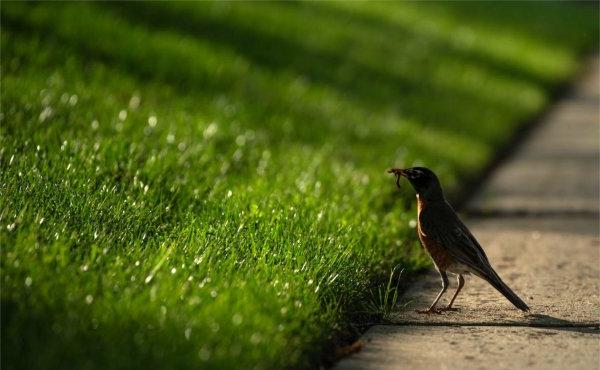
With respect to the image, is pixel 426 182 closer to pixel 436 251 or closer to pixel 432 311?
pixel 436 251

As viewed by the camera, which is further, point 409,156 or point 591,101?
point 591,101

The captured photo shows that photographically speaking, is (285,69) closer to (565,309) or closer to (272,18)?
(272,18)

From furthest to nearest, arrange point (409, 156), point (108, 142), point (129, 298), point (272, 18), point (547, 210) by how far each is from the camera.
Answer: point (272, 18)
point (409, 156)
point (547, 210)
point (108, 142)
point (129, 298)

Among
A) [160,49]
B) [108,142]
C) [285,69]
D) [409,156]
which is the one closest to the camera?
[108,142]

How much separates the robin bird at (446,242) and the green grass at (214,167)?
14.7 inches

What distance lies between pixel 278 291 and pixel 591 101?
10517mm

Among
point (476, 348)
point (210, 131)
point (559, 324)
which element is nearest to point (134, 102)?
point (210, 131)

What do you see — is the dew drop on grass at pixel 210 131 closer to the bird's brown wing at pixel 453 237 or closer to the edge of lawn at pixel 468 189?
the edge of lawn at pixel 468 189

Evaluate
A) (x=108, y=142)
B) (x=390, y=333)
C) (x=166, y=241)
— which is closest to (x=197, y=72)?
(x=108, y=142)

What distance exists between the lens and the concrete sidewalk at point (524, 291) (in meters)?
4.50

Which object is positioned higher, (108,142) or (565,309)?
(565,309)

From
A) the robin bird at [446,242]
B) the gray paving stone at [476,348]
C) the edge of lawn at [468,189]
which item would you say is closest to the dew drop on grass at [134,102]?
the edge of lawn at [468,189]

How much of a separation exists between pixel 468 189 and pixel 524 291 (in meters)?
3.47

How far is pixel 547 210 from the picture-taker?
822 centimetres
